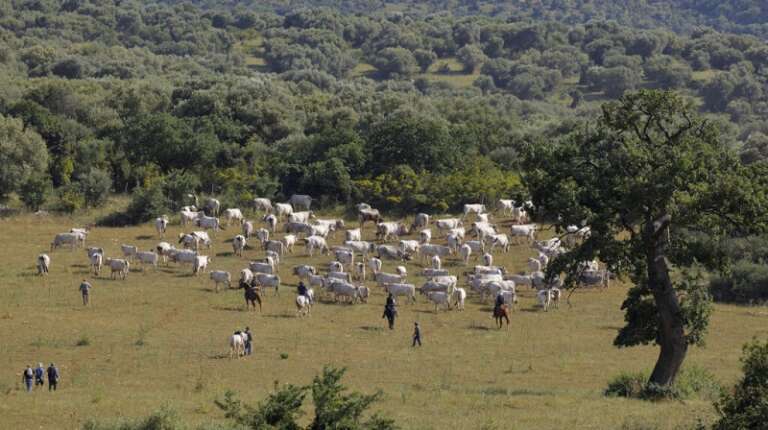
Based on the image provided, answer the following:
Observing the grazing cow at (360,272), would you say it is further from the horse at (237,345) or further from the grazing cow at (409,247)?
the horse at (237,345)

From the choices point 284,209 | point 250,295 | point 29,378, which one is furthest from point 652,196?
point 284,209

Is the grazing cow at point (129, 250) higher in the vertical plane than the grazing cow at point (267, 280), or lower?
higher

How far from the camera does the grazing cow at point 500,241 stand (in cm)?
5553

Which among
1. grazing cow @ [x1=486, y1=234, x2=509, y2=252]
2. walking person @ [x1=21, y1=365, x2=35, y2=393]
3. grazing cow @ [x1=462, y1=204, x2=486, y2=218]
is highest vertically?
grazing cow @ [x1=462, y1=204, x2=486, y2=218]

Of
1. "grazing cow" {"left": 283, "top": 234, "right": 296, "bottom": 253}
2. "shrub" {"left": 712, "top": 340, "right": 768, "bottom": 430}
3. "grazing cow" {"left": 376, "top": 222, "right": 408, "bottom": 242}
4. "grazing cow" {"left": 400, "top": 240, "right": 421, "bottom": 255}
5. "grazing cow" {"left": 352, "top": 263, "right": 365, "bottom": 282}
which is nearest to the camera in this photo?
"shrub" {"left": 712, "top": 340, "right": 768, "bottom": 430}

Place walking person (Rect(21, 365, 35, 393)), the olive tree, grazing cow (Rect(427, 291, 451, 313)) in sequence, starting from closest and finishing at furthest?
the olive tree, walking person (Rect(21, 365, 35, 393)), grazing cow (Rect(427, 291, 451, 313))

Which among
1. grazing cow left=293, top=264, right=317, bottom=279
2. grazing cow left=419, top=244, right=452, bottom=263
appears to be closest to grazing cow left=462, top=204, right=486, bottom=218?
grazing cow left=419, top=244, right=452, bottom=263

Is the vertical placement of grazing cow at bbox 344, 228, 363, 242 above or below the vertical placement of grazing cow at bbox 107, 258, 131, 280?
above

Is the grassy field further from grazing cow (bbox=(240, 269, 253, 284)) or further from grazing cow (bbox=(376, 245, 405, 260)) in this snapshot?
grazing cow (bbox=(376, 245, 405, 260))

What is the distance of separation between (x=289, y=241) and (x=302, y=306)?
1209cm

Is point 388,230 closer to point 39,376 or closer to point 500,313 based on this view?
point 500,313

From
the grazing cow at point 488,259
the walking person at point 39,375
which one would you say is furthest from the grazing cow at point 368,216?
the walking person at point 39,375

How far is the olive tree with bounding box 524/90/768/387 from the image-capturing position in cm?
A: 2841

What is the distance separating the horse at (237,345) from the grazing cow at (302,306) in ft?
21.6
